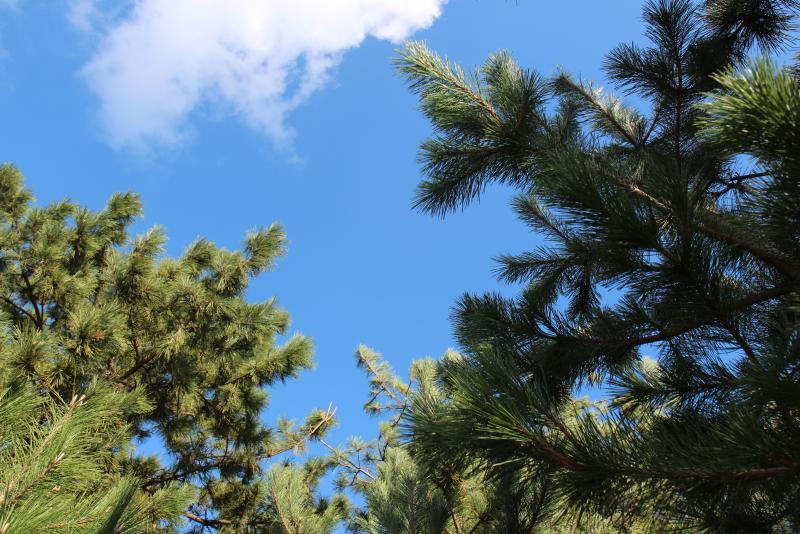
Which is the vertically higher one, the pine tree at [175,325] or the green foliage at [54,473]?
the pine tree at [175,325]

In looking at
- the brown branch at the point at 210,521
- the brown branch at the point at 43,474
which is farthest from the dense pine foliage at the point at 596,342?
the brown branch at the point at 210,521

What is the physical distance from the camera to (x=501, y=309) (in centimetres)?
240

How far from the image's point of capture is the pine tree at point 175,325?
19.5ft

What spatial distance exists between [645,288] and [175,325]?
5372mm

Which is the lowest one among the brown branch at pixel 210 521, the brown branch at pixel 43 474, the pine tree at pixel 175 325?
the brown branch at pixel 43 474

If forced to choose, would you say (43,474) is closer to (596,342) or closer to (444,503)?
(596,342)

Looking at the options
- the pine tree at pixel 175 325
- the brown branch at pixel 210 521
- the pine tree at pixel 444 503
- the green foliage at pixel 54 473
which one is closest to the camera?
the green foliage at pixel 54 473

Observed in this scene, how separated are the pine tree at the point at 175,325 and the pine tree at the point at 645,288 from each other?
4.10m

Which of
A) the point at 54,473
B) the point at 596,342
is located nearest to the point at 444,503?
the point at 596,342

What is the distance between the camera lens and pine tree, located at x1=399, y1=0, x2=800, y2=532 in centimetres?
129

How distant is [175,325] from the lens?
19.8 ft

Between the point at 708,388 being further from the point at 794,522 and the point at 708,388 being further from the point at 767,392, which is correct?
the point at 767,392

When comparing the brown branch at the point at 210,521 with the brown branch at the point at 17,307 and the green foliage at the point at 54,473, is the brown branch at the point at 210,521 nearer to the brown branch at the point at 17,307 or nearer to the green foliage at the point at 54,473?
the brown branch at the point at 17,307

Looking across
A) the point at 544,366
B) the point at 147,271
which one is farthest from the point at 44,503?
the point at 147,271
